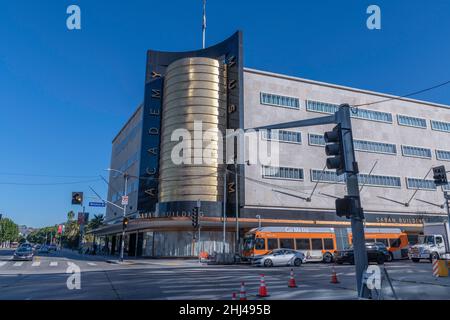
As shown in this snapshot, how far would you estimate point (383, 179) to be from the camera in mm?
50375

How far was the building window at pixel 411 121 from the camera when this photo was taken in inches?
2150

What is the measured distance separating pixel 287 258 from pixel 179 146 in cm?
2342

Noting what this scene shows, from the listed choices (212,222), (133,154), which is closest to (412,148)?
(212,222)

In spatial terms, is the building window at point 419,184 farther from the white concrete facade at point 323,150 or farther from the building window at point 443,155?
the building window at point 443,155

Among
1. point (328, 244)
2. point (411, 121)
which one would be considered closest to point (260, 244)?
point (328, 244)

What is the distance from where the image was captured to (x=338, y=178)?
4697 centimetres

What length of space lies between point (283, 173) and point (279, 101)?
414 inches

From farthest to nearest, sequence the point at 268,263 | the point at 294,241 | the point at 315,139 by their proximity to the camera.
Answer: the point at 315,139 < the point at 294,241 < the point at 268,263

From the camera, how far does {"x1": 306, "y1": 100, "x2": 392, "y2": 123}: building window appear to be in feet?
161

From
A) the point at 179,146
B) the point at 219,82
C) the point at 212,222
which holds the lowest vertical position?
the point at 212,222

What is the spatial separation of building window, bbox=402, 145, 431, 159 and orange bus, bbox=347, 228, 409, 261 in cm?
2224

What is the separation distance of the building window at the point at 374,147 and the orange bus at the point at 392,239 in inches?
694

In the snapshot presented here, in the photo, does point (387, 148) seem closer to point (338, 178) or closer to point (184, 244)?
point (338, 178)
